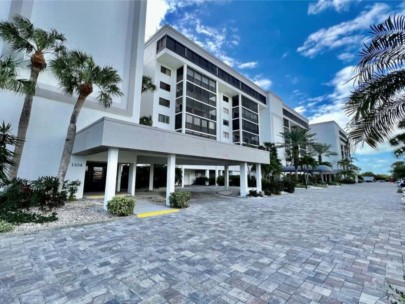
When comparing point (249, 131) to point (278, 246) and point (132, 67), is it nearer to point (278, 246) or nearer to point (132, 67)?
point (132, 67)

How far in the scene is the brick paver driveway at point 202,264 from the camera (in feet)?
10.2

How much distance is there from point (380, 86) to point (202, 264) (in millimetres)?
6239

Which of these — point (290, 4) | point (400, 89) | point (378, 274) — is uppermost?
point (290, 4)

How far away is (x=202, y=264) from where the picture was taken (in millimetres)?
4172

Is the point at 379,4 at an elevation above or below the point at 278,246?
above

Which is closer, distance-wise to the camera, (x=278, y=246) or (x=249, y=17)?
(x=278, y=246)

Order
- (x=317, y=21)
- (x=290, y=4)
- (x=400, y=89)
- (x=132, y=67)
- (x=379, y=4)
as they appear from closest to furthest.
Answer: (x=400, y=89) → (x=379, y=4) → (x=317, y=21) → (x=290, y=4) → (x=132, y=67)

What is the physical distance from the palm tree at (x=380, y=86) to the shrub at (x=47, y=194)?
1205 cm

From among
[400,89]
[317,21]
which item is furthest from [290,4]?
[400,89]

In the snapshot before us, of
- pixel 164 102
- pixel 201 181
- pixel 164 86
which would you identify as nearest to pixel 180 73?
pixel 164 86

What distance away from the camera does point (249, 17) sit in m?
13.1

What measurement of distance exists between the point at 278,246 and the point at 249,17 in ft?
46.7

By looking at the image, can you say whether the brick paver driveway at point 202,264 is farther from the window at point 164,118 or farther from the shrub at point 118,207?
the window at point 164,118

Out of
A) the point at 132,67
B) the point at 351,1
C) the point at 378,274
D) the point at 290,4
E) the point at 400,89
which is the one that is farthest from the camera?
the point at 132,67
